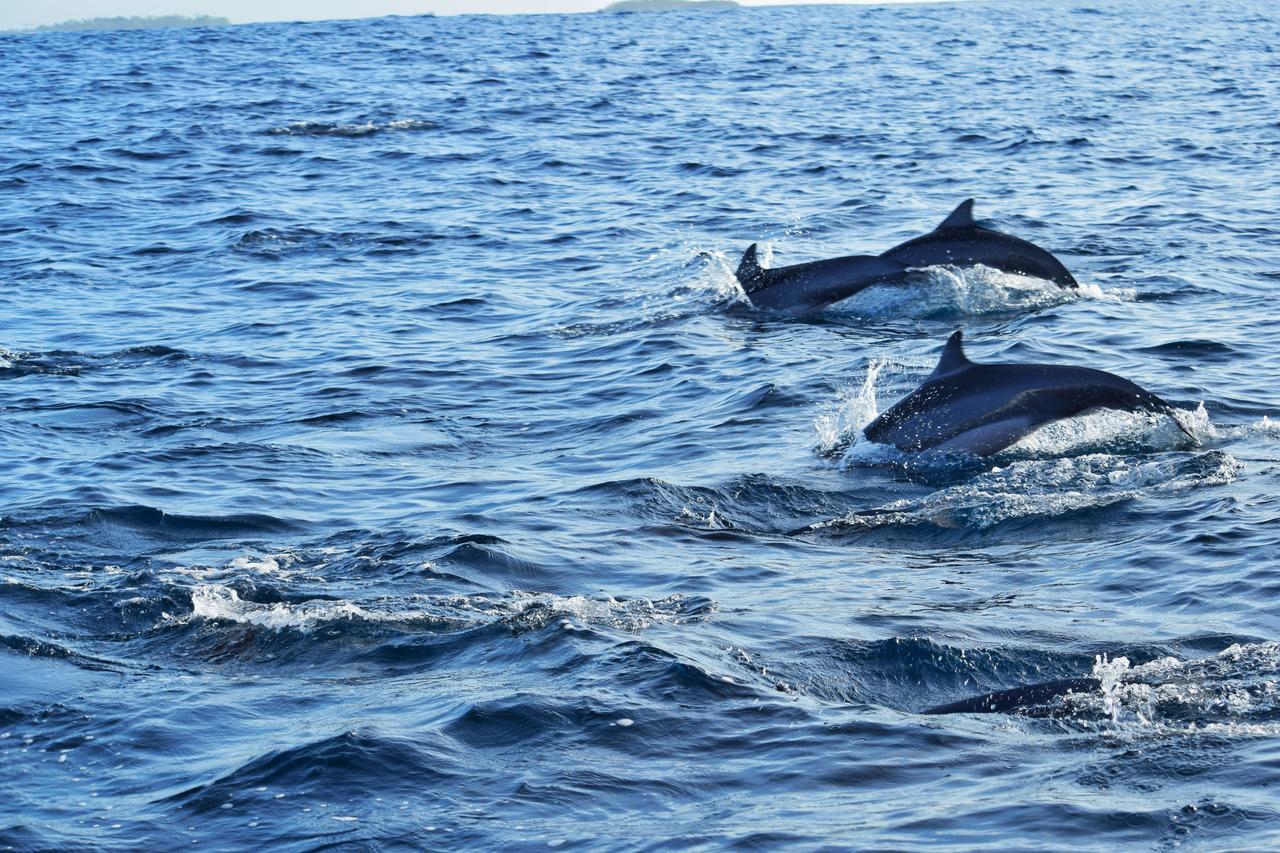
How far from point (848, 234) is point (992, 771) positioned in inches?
667

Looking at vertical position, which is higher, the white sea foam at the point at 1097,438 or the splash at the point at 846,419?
the white sea foam at the point at 1097,438

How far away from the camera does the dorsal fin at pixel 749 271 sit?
1877 cm

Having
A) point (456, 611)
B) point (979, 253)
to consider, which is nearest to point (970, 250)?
point (979, 253)

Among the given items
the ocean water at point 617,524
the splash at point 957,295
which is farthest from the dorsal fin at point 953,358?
the splash at point 957,295

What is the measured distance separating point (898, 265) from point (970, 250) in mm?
863

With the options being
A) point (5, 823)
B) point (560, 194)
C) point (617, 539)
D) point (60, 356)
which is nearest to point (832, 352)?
point (617, 539)

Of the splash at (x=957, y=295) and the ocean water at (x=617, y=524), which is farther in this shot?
the splash at (x=957, y=295)

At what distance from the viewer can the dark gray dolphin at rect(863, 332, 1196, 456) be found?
1179 cm

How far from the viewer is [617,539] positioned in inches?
427

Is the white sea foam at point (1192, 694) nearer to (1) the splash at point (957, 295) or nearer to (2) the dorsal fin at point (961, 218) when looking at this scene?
(2) the dorsal fin at point (961, 218)

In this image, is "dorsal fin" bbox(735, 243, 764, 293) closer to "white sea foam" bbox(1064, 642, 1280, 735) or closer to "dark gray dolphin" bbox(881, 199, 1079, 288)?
"dark gray dolphin" bbox(881, 199, 1079, 288)

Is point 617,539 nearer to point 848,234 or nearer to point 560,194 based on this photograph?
point 848,234

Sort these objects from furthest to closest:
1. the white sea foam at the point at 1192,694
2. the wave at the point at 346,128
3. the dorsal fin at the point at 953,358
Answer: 1. the wave at the point at 346,128
2. the dorsal fin at the point at 953,358
3. the white sea foam at the point at 1192,694

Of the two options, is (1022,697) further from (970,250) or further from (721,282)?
(721,282)
